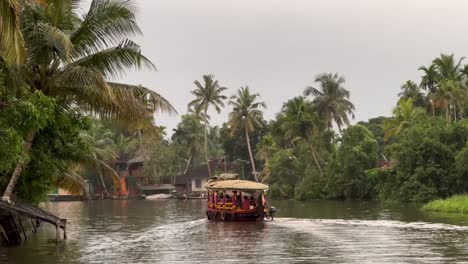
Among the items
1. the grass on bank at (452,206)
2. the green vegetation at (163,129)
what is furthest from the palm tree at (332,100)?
the grass on bank at (452,206)

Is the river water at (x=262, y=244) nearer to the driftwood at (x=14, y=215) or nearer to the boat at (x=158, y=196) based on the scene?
the driftwood at (x=14, y=215)

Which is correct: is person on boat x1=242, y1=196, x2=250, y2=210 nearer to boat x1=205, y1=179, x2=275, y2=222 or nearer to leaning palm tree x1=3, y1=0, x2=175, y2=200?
boat x1=205, y1=179, x2=275, y2=222

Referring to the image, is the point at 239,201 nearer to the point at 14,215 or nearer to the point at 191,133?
the point at 14,215

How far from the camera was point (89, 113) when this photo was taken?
2278 centimetres

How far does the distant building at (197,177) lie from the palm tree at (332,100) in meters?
26.8

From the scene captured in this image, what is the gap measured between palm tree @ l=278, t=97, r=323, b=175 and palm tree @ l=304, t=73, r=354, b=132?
3.68 feet

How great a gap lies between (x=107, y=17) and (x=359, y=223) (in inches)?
649

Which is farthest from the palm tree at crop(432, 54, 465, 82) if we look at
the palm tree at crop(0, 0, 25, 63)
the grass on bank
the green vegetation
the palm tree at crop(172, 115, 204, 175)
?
the palm tree at crop(0, 0, 25, 63)

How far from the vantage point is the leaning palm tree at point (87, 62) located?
20.6 m

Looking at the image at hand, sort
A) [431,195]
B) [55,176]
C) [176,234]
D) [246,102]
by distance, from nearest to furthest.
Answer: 1. [55,176]
2. [176,234]
3. [431,195]
4. [246,102]

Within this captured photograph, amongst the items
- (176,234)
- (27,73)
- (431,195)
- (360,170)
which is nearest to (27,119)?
(27,73)

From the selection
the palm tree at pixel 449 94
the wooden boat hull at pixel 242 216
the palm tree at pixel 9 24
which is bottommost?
the wooden boat hull at pixel 242 216

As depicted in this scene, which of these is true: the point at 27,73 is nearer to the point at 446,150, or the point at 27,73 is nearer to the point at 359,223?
the point at 359,223

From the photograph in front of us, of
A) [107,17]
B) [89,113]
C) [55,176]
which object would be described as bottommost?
[55,176]
